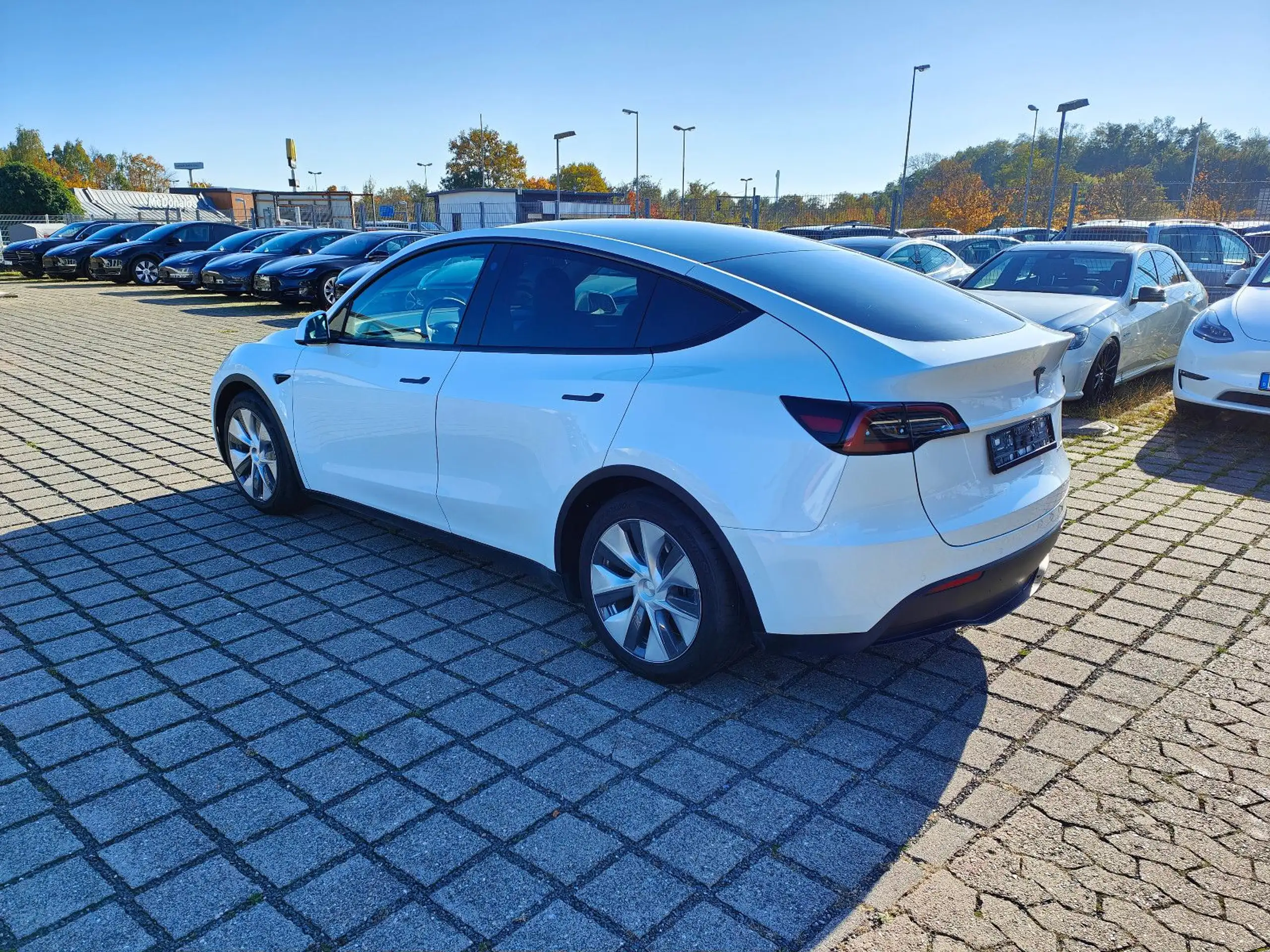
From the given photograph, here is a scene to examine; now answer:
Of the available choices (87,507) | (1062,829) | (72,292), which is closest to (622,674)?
(1062,829)

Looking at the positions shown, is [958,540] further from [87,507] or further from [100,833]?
[87,507]

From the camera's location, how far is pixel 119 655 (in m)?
3.81

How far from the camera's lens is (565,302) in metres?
3.87

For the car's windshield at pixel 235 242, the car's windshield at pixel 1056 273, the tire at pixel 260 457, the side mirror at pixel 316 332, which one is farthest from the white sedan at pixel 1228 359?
the car's windshield at pixel 235 242

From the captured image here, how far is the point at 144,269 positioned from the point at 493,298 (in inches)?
892

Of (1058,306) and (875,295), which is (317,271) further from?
(875,295)

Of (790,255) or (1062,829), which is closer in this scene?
(1062,829)

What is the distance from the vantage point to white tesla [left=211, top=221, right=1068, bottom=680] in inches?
118

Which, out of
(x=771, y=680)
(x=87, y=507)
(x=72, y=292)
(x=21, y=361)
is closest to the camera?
(x=771, y=680)

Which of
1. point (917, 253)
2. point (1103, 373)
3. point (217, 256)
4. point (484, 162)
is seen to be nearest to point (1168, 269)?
point (1103, 373)

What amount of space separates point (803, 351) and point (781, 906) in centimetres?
170

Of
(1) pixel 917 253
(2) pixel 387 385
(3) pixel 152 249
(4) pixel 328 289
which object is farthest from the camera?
(3) pixel 152 249

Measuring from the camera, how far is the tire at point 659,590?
10.8 ft

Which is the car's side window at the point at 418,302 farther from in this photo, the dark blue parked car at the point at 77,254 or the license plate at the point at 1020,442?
the dark blue parked car at the point at 77,254
